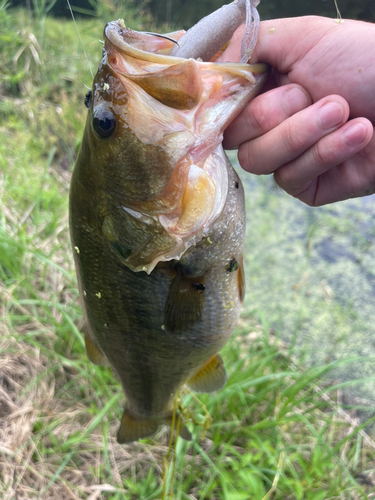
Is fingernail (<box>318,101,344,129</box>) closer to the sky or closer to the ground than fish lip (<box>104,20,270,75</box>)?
closer to the ground

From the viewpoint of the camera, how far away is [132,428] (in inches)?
64.9

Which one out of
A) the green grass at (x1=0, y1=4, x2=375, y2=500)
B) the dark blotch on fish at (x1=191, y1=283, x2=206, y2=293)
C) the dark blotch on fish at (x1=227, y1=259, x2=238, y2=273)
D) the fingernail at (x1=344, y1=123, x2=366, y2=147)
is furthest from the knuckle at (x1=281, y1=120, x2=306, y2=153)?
the green grass at (x1=0, y1=4, x2=375, y2=500)

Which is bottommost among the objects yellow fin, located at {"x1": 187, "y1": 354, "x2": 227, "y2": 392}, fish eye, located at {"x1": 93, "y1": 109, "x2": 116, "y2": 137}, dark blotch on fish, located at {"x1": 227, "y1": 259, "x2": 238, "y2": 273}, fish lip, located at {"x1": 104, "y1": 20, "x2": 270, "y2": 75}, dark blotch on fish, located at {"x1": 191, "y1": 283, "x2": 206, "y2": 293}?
yellow fin, located at {"x1": 187, "y1": 354, "x2": 227, "y2": 392}

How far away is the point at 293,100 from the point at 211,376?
1.18 metres

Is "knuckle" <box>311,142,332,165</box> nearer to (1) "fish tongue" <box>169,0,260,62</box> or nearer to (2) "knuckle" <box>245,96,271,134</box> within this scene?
(2) "knuckle" <box>245,96,271,134</box>

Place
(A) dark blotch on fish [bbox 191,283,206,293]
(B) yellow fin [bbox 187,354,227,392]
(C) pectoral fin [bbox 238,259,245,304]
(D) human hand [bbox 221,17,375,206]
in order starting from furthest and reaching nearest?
(B) yellow fin [bbox 187,354,227,392], (C) pectoral fin [bbox 238,259,245,304], (A) dark blotch on fish [bbox 191,283,206,293], (D) human hand [bbox 221,17,375,206]

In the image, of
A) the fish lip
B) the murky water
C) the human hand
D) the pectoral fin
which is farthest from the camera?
the murky water

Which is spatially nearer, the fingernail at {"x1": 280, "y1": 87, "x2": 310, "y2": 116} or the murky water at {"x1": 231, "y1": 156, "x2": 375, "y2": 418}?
the fingernail at {"x1": 280, "y1": 87, "x2": 310, "y2": 116}

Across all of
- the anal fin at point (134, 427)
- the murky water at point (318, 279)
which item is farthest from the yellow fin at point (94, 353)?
the murky water at point (318, 279)

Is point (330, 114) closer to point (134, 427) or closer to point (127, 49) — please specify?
point (127, 49)

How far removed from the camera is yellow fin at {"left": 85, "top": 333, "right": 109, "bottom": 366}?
1476 mm

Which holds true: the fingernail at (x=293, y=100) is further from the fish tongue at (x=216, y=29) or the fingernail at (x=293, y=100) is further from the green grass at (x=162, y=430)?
the green grass at (x=162, y=430)

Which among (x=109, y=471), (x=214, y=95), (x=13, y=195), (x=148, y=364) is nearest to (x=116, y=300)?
(x=148, y=364)

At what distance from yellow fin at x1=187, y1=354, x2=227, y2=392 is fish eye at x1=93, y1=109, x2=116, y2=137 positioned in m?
1.07
